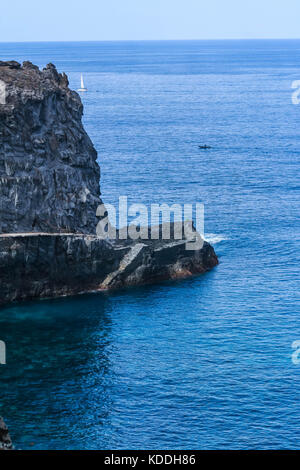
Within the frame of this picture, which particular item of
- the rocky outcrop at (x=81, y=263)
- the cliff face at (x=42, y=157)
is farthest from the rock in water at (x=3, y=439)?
the cliff face at (x=42, y=157)

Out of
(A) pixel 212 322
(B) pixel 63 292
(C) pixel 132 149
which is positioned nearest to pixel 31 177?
(B) pixel 63 292

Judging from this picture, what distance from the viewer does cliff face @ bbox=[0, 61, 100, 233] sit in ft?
328

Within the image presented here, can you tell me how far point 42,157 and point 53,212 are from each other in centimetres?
715

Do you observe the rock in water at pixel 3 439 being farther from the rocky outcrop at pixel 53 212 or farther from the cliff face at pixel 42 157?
the cliff face at pixel 42 157

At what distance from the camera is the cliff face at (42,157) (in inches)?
3937

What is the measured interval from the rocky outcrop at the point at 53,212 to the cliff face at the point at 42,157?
12 centimetres

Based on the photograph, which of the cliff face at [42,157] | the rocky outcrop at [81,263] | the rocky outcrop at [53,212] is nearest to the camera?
the rocky outcrop at [81,263]

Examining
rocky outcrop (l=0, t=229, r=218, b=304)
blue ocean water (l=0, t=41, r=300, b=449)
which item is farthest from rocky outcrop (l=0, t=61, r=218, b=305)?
blue ocean water (l=0, t=41, r=300, b=449)

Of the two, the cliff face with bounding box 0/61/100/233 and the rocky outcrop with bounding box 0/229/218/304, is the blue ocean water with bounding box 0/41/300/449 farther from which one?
the cliff face with bounding box 0/61/100/233

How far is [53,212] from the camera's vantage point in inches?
4026

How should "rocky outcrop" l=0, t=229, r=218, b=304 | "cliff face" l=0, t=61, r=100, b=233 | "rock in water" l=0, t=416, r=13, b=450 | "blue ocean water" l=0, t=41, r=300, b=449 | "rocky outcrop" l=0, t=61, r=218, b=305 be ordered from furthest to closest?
"cliff face" l=0, t=61, r=100, b=233, "rocky outcrop" l=0, t=61, r=218, b=305, "rocky outcrop" l=0, t=229, r=218, b=304, "blue ocean water" l=0, t=41, r=300, b=449, "rock in water" l=0, t=416, r=13, b=450

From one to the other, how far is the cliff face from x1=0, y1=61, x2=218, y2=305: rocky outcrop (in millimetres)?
124

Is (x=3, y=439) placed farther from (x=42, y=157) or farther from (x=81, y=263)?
(x=42, y=157)
